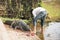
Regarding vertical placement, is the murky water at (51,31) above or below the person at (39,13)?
below

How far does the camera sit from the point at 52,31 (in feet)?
7.07

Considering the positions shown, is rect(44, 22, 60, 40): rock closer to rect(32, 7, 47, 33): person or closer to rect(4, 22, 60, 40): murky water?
rect(4, 22, 60, 40): murky water

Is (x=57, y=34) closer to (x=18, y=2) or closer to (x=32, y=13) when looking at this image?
(x=32, y=13)

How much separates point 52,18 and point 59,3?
0.16 m

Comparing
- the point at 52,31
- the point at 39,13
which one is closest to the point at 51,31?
the point at 52,31

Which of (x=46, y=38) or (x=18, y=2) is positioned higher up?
(x=18, y=2)

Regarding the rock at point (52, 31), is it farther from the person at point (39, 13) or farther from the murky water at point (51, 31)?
the person at point (39, 13)

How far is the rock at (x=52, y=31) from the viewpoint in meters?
2.12

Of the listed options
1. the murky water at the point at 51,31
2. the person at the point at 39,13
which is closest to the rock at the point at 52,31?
the murky water at the point at 51,31

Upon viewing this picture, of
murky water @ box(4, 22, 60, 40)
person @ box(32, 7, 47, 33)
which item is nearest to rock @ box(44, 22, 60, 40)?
murky water @ box(4, 22, 60, 40)


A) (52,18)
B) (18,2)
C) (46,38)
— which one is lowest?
(46,38)

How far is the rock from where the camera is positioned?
2117 millimetres

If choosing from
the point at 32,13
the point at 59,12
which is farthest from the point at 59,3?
the point at 32,13

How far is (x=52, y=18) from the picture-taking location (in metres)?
2.16
